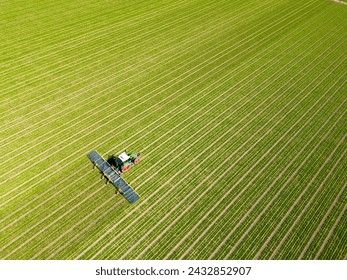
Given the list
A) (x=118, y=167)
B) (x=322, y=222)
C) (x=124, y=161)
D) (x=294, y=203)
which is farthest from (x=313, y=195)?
(x=118, y=167)

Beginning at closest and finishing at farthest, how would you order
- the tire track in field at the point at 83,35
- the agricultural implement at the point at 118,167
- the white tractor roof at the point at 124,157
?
the agricultural implement at the point at 118,167, the white tractor roof at the point at 124,157, the tire track in field at the point at 83,35

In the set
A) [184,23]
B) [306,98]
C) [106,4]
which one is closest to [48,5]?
[106,4]

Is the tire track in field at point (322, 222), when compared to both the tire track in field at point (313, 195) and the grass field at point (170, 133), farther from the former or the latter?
the tire track in field at point (313, 195)

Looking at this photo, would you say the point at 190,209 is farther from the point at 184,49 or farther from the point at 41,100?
the point at 184,49

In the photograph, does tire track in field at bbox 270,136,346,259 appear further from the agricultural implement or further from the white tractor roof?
the white tractor roof

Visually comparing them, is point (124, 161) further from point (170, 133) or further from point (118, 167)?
point (170, 133)

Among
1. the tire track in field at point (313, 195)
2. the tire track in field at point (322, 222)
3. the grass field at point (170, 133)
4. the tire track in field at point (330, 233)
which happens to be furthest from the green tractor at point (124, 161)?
the tire track in field at point (330, 233)

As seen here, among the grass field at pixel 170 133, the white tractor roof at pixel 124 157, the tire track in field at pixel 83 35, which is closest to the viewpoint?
the grass field at pixel 170 133
